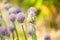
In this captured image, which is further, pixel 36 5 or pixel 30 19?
pixel 36 5

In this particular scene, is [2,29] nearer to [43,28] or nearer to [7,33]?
[7,33]

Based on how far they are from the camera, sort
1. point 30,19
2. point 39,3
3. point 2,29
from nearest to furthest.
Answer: point 30,19
point 2,29
point 39,3

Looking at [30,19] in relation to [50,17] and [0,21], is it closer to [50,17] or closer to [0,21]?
[0,21]

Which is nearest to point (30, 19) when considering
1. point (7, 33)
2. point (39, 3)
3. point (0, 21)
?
point (7, 33)

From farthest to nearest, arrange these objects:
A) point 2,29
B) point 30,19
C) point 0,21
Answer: point 0,21 → point 2,29 → point 30,19

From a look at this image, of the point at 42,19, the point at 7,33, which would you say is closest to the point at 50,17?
the point at 42,19

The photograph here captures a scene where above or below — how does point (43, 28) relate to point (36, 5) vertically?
below

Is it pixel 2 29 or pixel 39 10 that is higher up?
pixel 39 10

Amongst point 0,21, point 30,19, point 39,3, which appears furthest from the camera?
point 39,3

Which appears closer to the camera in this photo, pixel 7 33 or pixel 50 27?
pixel 7 33
